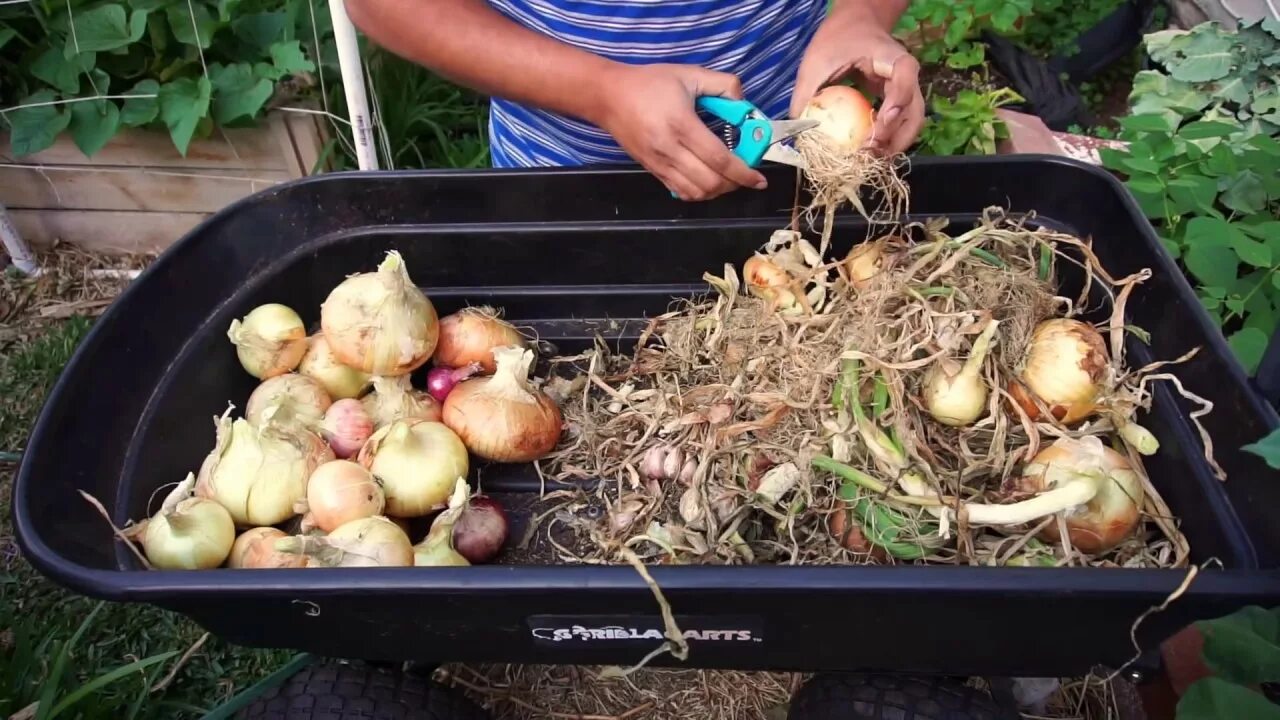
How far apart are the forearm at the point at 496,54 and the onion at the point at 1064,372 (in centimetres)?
63

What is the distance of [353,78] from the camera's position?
67.4 inches

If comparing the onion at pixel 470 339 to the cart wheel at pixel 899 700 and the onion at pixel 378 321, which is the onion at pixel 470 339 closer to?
the onion at pixel 378 321

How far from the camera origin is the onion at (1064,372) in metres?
1.06

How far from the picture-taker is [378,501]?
110cm

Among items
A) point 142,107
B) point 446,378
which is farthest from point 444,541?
point 142,107

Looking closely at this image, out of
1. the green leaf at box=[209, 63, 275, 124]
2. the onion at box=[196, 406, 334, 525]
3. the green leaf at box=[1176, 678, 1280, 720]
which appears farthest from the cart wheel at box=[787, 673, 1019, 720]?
the green leaf at box=[209, 63, 275, 124]

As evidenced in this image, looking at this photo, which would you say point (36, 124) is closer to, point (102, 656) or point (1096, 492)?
point (102, 656)

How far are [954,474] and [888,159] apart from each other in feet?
1.36

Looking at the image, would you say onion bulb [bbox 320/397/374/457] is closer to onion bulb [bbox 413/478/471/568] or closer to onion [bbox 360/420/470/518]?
onion [bbox 360/420/470/518]

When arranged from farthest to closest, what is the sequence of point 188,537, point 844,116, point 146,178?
point 146,178 → point 844,116 → point 188,537

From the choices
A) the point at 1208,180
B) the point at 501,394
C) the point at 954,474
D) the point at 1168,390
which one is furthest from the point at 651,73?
the point at 1208,180

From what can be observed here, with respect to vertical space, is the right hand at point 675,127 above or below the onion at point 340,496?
above

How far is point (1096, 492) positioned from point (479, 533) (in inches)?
28.7

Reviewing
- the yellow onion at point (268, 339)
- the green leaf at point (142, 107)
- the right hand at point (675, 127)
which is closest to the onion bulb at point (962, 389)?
the right hand at point (675, 127)
